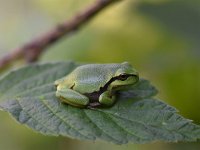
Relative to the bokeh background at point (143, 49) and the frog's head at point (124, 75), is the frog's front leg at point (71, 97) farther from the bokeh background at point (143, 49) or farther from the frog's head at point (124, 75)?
the bokeh background at point (143, 49)

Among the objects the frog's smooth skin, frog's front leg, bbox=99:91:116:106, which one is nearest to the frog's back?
the frog's smooth skin

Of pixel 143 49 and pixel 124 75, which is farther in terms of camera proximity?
pixel 143 49

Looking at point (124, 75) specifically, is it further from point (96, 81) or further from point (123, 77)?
point (96, 81)

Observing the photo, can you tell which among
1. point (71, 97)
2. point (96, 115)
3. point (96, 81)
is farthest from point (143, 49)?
point (96, 115)

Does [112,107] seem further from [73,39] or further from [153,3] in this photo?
[73,39]

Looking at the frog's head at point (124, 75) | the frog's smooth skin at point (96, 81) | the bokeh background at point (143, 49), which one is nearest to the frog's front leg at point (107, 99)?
the frog's smooth skin at point (96, 81)

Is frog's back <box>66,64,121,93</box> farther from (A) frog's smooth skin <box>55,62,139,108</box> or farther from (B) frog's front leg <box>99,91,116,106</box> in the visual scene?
(B) frog's front leg <box>99,91,116,106</box>

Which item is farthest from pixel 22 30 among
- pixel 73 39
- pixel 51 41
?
pixel 51 41
